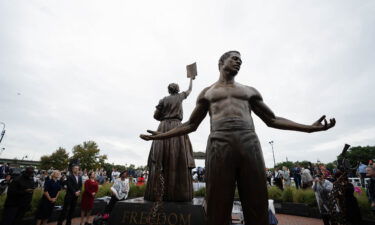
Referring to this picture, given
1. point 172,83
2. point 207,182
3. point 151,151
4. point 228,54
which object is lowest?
point 207,182

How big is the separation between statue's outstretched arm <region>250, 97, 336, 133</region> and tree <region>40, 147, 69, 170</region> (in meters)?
64.2

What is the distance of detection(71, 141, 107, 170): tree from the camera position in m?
51.8

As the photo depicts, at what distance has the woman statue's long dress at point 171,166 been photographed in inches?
172

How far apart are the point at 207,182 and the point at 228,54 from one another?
58.7 inches

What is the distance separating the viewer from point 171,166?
4.53 m

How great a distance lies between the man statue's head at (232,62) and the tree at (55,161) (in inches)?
2522

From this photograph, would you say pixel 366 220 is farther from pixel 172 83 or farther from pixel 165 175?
pixel 172 83

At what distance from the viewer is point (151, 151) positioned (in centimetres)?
480

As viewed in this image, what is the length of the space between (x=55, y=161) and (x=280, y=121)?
65739 mm

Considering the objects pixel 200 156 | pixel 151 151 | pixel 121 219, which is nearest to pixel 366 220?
pixel 151 151

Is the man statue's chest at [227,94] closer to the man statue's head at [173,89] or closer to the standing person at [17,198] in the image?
the man statue's head at [173,89]

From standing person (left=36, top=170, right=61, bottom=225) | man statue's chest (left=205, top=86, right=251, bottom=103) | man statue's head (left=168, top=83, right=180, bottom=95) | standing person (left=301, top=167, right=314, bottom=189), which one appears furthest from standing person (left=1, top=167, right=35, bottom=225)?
standing person (left=301, top=167, right=314, bottom=189)

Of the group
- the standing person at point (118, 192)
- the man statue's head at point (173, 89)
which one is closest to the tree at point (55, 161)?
the standing person at point (118, 192)

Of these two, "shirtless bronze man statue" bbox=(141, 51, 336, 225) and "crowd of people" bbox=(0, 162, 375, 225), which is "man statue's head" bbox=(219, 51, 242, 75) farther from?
"crowd of people" bbox=(0, 162, 375, 225)
